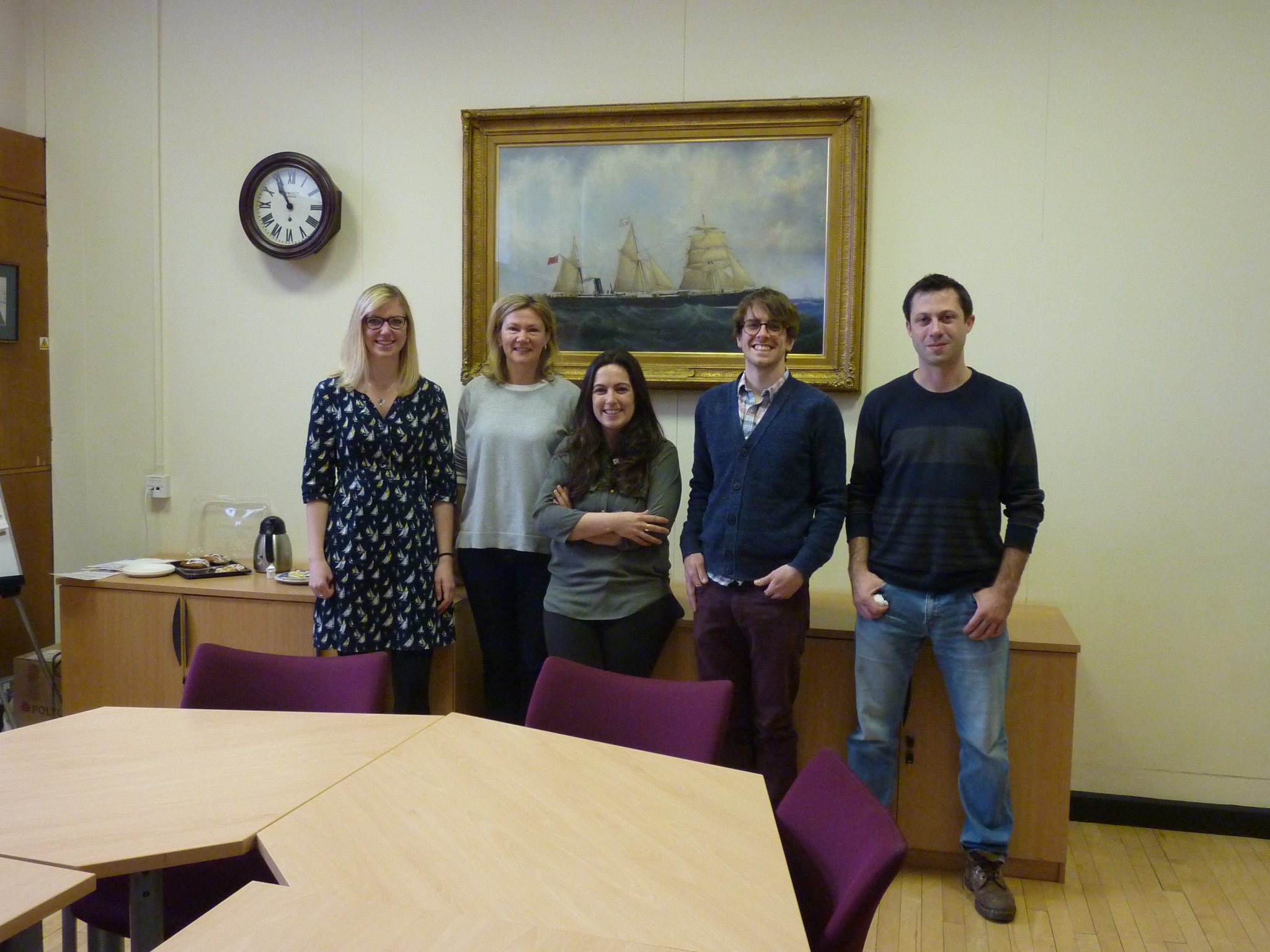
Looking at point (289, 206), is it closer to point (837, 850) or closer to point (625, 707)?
point (625, 707)

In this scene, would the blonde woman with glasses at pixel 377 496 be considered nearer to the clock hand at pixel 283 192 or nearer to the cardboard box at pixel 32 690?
the clock hand at pixel 283 192

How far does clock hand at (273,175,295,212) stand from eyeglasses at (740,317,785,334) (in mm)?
2012

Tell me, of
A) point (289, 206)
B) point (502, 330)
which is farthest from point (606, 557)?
point (289, 206)

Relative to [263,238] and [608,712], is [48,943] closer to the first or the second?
[608,712]

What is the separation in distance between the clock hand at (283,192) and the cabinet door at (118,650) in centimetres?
150

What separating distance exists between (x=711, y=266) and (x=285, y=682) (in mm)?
1987

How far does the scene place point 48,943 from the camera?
247cm

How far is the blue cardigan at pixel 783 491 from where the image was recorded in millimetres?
2568

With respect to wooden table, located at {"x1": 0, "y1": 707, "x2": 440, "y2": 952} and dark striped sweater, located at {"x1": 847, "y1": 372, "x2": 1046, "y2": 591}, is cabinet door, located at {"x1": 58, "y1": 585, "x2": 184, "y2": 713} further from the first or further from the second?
dark striped sweater, located at {"x1": 847, "y1": 372, "x2": 1046, "y2": 591}

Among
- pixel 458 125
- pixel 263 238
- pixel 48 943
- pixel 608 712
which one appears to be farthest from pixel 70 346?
pixel 608 712

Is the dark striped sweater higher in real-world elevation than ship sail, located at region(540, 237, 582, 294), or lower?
lower

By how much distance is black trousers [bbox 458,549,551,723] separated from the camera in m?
2.97

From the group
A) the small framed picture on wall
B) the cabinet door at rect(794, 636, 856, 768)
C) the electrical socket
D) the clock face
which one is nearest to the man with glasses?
the cabinet door at rect(794, 636, 856, 768)

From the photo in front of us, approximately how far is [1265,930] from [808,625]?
1.41 m
